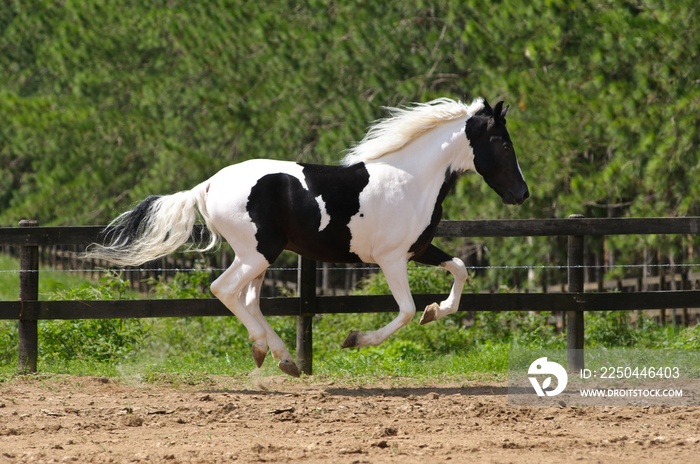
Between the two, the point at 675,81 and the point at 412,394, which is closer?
the point at 412,394

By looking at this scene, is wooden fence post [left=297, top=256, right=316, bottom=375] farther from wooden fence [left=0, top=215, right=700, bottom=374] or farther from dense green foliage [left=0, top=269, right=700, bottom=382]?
dense green foliage [left=0, top=269, right=700, bottom=382]

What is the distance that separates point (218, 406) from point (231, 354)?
304 cm

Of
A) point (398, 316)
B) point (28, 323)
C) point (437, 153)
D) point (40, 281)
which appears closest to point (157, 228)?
point (28, 323)

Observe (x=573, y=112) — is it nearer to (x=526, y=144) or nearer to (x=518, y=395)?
(x=526, y=144)

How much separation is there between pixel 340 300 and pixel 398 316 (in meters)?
1.18

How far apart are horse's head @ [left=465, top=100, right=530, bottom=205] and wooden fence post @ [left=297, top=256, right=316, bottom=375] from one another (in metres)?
1.77

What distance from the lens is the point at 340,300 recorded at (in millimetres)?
7207

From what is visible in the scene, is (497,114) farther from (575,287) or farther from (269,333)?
(269,333)

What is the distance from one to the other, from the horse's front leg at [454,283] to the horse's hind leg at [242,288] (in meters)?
1.20

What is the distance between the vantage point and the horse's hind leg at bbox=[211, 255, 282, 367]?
6.16m

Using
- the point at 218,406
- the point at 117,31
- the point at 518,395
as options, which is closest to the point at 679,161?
the point at 518,395

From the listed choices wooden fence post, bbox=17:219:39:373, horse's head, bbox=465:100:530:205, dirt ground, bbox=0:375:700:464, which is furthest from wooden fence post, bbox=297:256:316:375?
wooden fence post, bbox=17:219:39:373

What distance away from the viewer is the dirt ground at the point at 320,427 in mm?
4219

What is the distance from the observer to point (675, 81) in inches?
364
